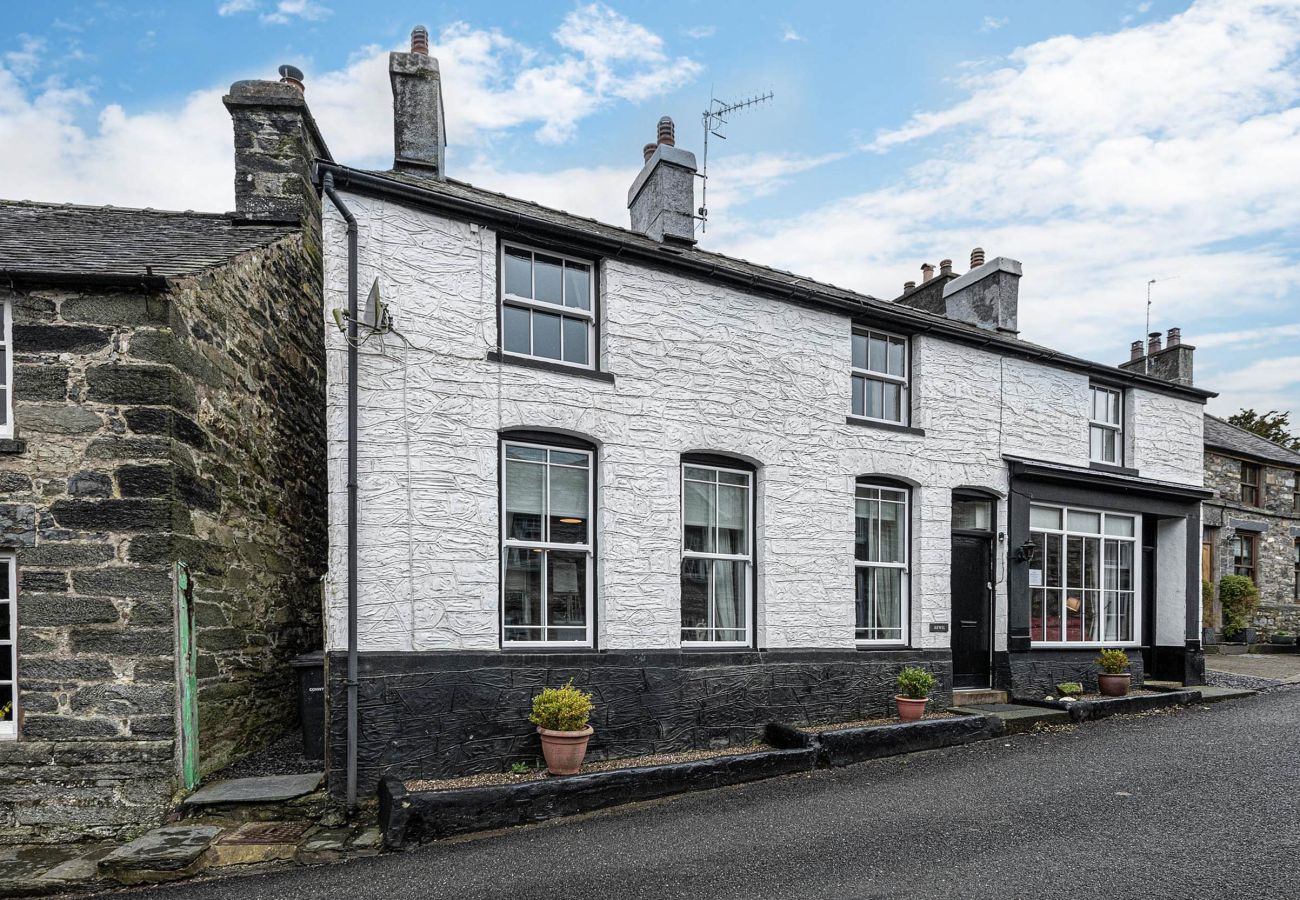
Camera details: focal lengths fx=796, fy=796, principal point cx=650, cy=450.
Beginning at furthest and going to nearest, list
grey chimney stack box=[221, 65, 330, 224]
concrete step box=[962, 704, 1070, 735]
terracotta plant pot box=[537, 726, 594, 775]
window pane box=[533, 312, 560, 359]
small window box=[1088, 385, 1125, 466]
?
small window box=[1088, 385, 1125, 466]
concrete step box=[962, 704, 1070, 735]
grey chimney stack box=[221, 65, 330, 224]
window pane box=[533, 312, 560, 359]
terracotta plant pot box=[537, 726, 594, 775]

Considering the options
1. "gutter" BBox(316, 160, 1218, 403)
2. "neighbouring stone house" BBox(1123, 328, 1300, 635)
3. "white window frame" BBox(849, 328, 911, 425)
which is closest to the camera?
"gutter" BBox(316, 160, 1218, 403)

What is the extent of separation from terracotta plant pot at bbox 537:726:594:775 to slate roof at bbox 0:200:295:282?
5.56 metres

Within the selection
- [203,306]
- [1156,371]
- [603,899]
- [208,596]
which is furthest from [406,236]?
[1156,371]

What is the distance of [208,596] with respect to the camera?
7906 mm

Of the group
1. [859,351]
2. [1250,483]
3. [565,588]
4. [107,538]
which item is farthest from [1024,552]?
[1250,483]

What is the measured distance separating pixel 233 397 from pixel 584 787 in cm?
556

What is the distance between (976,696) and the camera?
11680 mm

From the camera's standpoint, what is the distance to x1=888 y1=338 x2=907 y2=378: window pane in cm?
1148

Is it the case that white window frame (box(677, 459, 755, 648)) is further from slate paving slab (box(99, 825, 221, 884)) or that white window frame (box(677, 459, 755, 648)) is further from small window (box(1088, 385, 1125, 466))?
small window (box(1088, 385, 1125, 466))

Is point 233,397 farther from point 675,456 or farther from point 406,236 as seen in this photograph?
point 675,456

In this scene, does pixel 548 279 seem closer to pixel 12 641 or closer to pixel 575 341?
pixel 575 341

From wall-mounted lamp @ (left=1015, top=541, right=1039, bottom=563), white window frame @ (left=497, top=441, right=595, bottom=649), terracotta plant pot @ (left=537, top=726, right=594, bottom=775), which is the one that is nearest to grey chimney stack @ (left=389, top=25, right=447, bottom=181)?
white window frame @ (left=497, top=441, right=595, bottom=649)

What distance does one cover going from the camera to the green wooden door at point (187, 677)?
23.7 ft

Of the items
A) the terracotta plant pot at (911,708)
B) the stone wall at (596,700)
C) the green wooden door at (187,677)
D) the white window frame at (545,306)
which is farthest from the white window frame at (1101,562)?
the green wooden door at (187,677)
